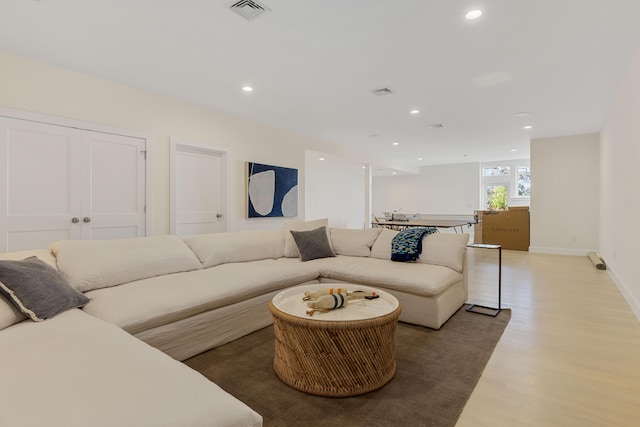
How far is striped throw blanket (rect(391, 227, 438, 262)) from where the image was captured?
344 cm

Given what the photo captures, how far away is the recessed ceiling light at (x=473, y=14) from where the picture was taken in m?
2.34

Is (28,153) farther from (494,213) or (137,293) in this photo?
(494,213)

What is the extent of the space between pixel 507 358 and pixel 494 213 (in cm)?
665

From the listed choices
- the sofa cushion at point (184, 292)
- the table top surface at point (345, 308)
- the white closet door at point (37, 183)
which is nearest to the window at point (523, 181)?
the sofa cushion at point (184, 292)

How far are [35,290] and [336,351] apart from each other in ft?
5.55

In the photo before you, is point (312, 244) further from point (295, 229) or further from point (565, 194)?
point (565, 194)

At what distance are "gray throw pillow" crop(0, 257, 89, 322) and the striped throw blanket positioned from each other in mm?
2773

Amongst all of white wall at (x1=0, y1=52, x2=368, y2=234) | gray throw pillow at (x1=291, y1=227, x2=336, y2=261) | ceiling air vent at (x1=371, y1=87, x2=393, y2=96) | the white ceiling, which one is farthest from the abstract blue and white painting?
ceiling air vent at (x1=371, y1=87, x2=393, y2=96)

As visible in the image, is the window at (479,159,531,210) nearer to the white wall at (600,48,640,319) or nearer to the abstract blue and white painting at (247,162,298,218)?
the white wall at (600,48,640,319)

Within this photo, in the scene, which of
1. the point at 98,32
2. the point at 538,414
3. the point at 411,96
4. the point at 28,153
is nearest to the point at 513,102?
the point at 411,96

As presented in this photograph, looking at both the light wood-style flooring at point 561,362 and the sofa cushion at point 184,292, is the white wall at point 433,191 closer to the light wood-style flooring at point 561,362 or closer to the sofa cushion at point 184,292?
the light wood-style flooring at point 561,362

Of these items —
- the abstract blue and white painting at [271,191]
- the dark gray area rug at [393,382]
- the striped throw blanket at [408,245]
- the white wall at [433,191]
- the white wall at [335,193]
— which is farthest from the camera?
the white wall at [433,191]

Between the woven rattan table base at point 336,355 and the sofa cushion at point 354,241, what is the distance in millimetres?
2054

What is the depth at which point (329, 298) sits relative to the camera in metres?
2.04
